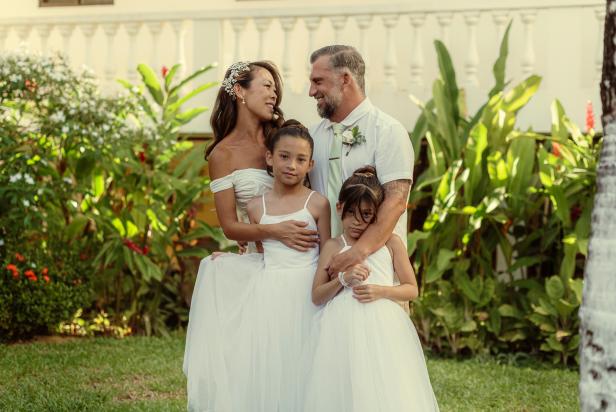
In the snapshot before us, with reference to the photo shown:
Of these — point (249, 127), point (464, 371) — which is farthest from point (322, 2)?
point (249, 127)

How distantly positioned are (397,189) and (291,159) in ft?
1.45

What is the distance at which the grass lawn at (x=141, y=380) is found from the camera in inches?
243

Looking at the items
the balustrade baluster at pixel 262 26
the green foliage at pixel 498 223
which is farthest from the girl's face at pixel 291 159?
the balustrade baluster at pixel 262 26

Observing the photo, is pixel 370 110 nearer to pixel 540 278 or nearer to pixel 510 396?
pixel 510 396

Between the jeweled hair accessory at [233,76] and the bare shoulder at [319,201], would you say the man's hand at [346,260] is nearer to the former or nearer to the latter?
the bare shoulder at [319,201]

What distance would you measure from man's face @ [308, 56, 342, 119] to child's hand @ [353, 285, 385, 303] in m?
0.75

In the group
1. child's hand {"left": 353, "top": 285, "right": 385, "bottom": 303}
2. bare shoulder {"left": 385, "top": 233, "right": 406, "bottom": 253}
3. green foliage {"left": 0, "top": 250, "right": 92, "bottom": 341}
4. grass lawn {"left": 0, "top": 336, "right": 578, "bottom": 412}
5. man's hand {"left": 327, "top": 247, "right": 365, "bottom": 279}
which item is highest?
bare shoulder {"left": 385, "top": 233, "right": 406, "bottom": 253}

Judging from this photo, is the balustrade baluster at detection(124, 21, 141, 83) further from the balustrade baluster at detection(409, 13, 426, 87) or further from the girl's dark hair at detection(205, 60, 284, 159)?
the girl's dark hair at detection(205, 60, 284, 159)

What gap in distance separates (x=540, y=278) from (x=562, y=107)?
1.36 meters

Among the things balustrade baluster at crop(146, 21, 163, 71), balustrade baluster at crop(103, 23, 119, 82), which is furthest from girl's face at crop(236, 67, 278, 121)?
balustrade baluster at crop(103, 23, 119, 82)

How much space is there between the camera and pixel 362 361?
162 inches

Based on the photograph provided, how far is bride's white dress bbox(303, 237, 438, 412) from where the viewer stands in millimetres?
4090

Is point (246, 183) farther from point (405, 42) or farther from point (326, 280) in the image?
point (405, 42)

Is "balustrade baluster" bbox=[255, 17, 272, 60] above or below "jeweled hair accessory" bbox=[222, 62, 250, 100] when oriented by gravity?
above
